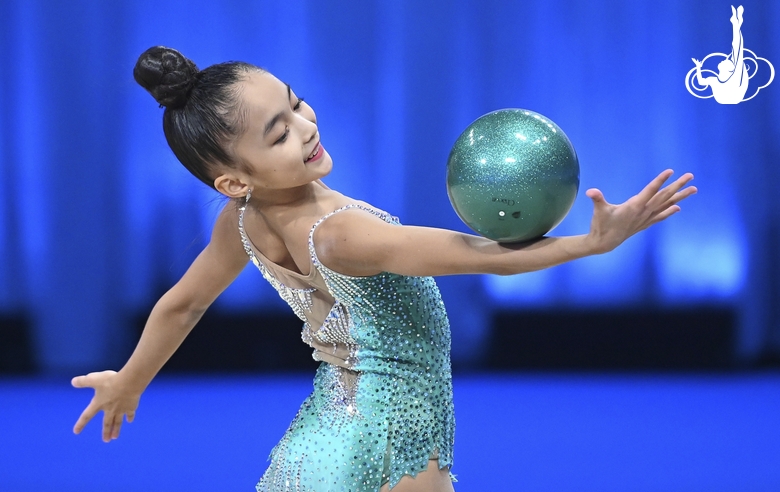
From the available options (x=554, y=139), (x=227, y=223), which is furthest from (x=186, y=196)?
(x=554, y=139)

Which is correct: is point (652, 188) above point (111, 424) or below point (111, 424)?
above

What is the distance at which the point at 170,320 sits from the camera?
182 cm

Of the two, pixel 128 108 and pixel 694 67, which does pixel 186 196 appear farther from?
pixel 694 67

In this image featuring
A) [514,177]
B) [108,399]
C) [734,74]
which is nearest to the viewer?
[514,177]

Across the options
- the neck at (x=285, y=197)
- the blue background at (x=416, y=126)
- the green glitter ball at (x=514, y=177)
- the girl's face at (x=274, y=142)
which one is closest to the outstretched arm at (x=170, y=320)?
the neck at (x=285, y=197)

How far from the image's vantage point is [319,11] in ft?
13.4

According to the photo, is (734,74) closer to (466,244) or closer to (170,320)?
(170,320)

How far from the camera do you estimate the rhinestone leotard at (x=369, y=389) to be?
151 cm

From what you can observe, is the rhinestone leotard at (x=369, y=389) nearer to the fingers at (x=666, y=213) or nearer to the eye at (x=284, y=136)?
the eye at (x=284, y=136)

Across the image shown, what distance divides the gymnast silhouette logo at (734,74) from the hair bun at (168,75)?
2.93 m

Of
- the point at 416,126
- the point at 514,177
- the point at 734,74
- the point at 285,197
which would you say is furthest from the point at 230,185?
the point at 734,74

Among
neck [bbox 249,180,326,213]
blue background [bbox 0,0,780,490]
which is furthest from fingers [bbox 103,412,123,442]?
blue background [bbox 0,0,780,490]

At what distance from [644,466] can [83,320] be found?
101 inches

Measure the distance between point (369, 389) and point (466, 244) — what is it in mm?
386
